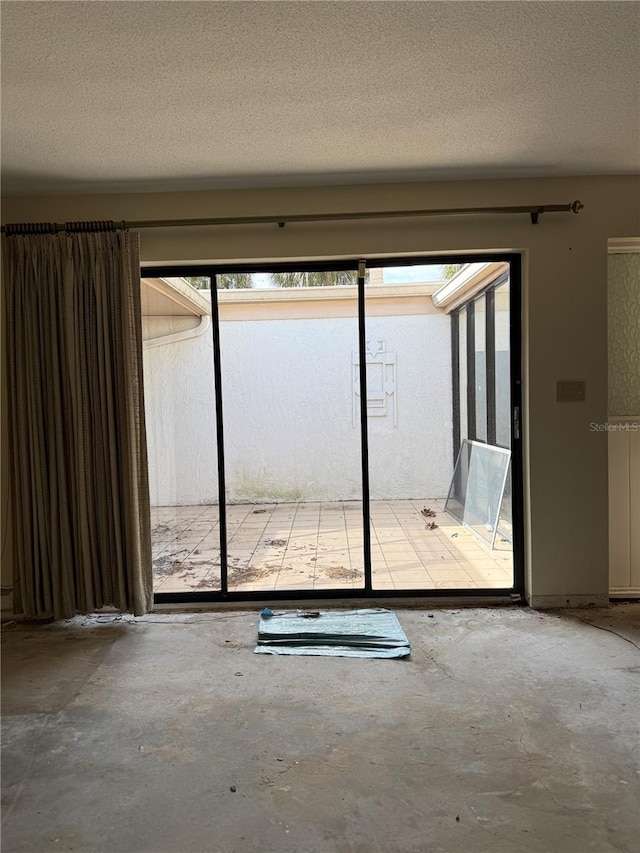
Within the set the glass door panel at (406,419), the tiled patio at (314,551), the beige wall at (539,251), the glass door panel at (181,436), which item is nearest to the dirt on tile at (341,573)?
the tiled patio at (314,551)

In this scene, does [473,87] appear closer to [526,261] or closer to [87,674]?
[526,261]

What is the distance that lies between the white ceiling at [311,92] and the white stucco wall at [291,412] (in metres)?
0.91

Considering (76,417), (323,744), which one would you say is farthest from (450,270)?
(323,744)

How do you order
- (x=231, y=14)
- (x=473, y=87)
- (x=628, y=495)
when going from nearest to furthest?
(x=231, y=14), (x=473, y=87), (x=628, y=495)

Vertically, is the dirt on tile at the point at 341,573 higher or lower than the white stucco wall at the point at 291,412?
lower

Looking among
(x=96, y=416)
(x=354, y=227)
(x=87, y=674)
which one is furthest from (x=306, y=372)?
(x=87, y=674)

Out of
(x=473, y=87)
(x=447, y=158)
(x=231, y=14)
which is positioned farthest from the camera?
(x=447, y=158)

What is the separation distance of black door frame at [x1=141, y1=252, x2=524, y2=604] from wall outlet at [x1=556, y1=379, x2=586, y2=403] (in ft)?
0.73

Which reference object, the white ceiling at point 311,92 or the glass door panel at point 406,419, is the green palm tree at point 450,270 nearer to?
the glass door panel at point 406,419

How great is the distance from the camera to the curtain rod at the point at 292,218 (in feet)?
10.5

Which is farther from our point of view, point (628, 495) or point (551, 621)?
point (628, 495)


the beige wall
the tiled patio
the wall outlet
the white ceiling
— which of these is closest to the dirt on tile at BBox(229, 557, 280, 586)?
the tiled patio

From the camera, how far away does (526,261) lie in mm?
3361

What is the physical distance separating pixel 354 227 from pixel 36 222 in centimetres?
186
